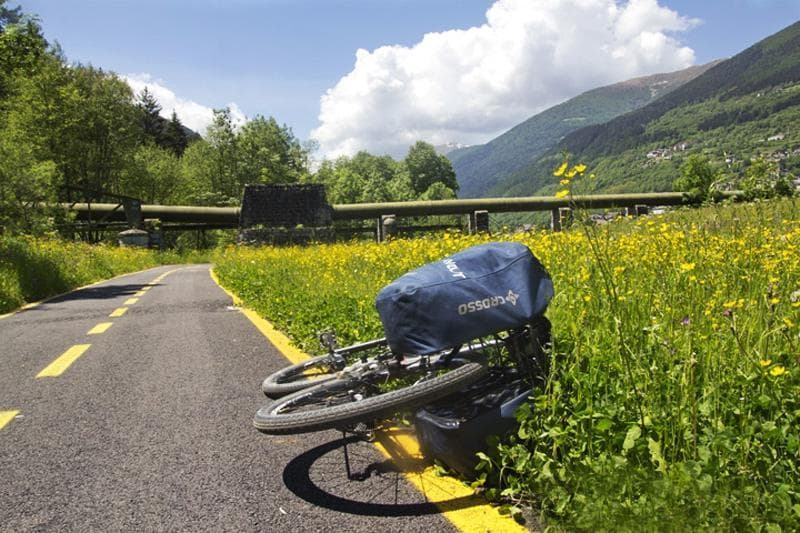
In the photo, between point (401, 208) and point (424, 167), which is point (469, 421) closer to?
point (401, 208)

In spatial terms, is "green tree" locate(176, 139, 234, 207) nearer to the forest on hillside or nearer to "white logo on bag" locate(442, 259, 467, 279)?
the forest on hillside

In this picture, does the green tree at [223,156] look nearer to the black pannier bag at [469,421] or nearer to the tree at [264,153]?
the tree at [264,153]

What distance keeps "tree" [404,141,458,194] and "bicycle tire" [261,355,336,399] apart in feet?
355

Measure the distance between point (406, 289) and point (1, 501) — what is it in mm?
2232

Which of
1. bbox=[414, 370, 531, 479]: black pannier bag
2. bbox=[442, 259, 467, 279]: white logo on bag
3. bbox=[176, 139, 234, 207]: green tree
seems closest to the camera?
bbox=[414, 370, 531, 479]: black pannier bag

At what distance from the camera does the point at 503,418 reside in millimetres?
2664

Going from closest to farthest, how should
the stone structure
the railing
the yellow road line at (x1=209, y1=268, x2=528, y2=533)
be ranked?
the yellow road line at (x1=209, y1=268, x2=528, y2=533)
the stone structure
the railing

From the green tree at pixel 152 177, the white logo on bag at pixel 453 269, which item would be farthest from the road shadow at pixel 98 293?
the green tree at pixel 152 177

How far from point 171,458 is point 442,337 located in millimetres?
1775

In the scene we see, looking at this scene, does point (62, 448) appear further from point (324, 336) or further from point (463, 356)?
point (463, 356)

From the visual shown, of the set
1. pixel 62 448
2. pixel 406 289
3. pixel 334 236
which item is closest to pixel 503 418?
pixel 406 289

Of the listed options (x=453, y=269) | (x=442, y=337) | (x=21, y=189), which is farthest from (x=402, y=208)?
(x=442, y=337)

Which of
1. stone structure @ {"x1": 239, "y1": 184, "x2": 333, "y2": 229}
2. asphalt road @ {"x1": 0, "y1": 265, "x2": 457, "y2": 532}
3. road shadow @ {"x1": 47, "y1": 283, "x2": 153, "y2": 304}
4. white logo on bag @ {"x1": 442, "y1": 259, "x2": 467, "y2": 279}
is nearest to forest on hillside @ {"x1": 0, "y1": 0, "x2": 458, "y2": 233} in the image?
road shadow @ {"x1": 47, "y1": 283, "x2": 153, "y2": 304}

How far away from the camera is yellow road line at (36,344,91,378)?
5418mm
